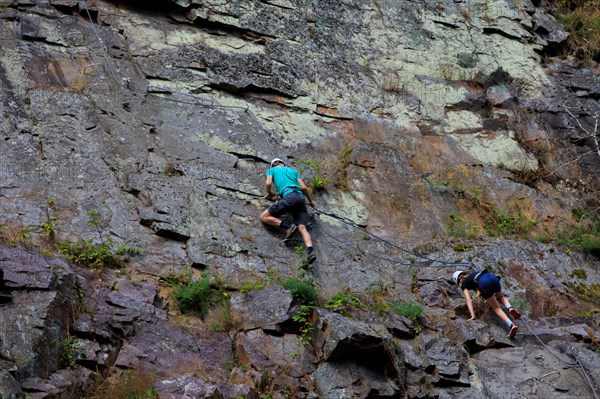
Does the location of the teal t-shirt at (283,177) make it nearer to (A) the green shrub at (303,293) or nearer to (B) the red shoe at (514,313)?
(A) the green shrub at (303,293)

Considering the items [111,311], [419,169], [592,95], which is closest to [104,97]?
[111,311]

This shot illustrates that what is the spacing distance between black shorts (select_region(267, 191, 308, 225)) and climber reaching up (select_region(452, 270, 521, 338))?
2421mm

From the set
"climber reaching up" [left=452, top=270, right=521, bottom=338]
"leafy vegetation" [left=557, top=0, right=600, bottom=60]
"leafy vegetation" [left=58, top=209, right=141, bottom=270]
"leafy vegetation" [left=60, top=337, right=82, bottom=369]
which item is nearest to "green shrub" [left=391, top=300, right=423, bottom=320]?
"climber reaching up" [left=452, top=270, right=521, bottom=338]

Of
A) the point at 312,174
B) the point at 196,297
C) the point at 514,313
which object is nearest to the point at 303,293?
the point at 196,297

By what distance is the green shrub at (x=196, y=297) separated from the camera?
10172 mm

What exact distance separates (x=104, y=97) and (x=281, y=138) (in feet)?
9.39

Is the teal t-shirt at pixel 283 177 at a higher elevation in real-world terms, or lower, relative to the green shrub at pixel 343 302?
higher

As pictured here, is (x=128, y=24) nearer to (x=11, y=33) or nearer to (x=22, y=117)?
(x=11, y=33)

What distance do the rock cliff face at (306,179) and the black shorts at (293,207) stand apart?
317 millimetres

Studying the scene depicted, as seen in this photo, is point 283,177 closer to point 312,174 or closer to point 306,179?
point 306,179

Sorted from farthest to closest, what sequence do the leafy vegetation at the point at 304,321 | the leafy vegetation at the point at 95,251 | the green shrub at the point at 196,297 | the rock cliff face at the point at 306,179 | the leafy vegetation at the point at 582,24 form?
1. the leafy vegetation at the point at 582,24
2. the leafy vegetation at the point at 95,251
3. the green shrub at the point at 196,297
4. the leafy vegetation at the point at 304,321
5. the rock cliff face at the point at 306,179

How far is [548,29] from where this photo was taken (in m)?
18.2

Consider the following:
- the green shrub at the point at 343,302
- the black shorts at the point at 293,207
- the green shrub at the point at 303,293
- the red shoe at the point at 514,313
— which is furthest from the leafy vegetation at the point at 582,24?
the green shrub at the point at 303,293

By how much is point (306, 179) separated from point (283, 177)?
44.8 inches
